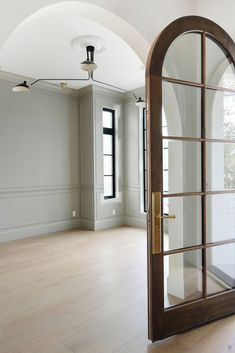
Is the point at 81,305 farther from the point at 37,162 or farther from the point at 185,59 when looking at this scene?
the point at 37,162

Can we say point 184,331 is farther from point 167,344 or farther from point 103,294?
point 103,294

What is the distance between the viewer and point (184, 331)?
196 cm

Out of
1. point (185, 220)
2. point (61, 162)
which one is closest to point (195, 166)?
point (185, 220)

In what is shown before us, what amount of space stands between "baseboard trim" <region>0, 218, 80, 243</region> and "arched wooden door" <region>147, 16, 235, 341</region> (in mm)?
3513

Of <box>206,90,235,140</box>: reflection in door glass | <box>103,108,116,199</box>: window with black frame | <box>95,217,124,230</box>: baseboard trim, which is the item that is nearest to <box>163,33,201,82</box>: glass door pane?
<box>206,90,235,140</box>: reflection in door glass

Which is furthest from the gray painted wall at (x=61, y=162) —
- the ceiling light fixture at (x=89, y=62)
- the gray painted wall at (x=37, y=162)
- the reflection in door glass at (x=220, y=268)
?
the reflection in door glass at (x=220, y=268)

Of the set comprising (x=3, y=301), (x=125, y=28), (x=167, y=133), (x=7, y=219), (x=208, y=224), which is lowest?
(x=3, y=301)

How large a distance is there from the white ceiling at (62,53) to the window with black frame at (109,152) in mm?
877

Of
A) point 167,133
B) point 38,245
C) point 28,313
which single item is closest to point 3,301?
point 28,313

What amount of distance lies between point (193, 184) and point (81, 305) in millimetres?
1531

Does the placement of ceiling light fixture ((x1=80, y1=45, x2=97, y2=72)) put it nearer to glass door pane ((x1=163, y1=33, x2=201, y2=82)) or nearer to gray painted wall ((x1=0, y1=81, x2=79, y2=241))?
glass door pane ((x1=163, y1=33, x2=201, y2=82))

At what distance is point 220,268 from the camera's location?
2199 mm

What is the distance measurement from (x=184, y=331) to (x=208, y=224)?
83cm

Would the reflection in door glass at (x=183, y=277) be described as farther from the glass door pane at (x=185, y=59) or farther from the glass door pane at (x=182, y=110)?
the glass door pane at (x=185, y=59)
